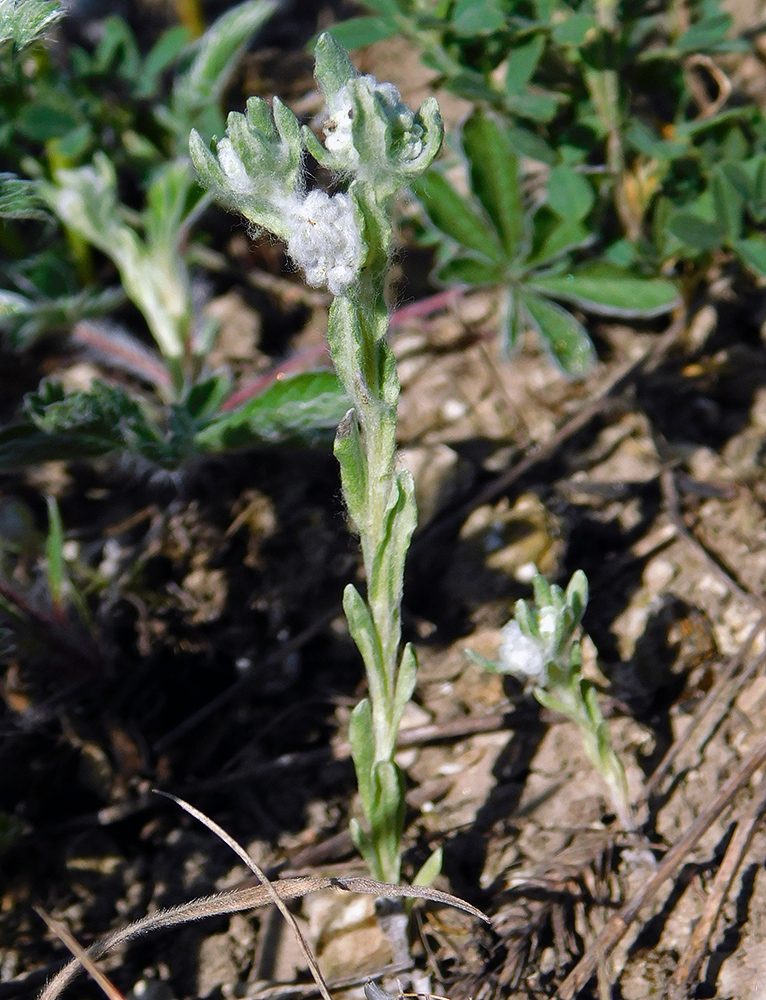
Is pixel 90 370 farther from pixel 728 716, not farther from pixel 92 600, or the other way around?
pixel 728 716

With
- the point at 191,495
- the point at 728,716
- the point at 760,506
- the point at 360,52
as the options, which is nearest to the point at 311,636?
the point at 191,495

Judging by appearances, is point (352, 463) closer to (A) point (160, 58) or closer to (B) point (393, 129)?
(B) point (393, 129)

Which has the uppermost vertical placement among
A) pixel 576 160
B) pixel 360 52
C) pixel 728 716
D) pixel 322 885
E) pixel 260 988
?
pixel 360 52

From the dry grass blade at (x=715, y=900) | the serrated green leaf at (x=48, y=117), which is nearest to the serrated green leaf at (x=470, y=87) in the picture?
the serrated green leaf at (x=48, y=117)


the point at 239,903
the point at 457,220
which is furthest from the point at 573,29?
the point at 239,903

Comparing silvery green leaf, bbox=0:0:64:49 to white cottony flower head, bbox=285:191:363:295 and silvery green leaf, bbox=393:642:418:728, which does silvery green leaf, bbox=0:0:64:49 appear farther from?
silvery green leaf, bbox=393:642:418:728

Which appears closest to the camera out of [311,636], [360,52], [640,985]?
[640,985]

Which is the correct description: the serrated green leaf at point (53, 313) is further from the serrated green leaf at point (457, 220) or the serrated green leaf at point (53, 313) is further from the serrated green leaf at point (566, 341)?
the serrated green leaf at point (566, 341)
